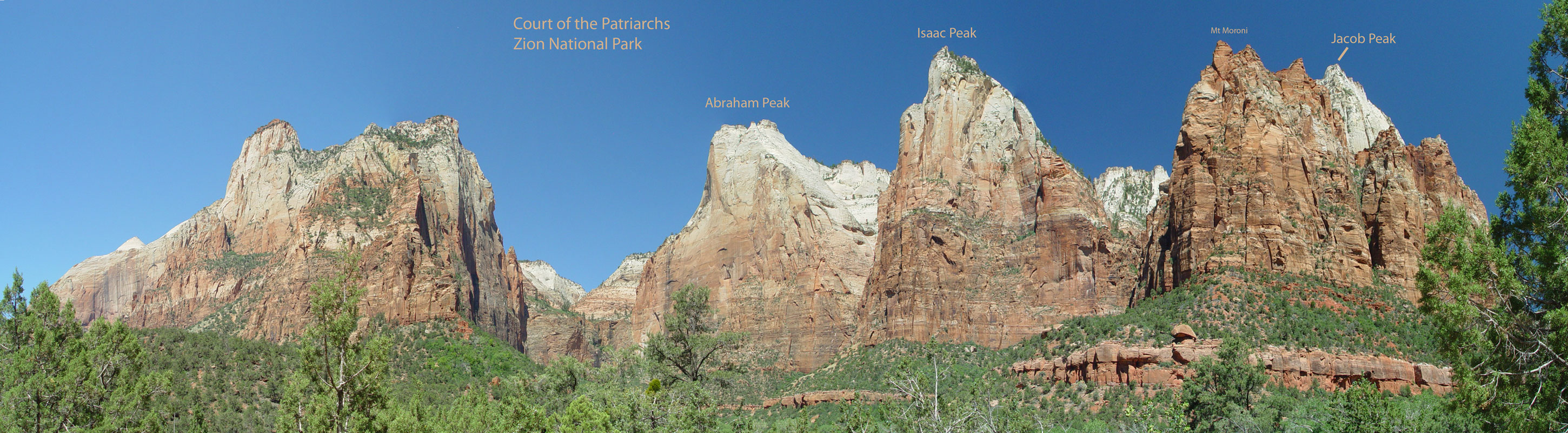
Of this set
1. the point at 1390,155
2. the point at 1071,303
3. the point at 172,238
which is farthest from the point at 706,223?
the point at 1390,155

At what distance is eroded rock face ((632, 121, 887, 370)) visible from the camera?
118250 mm

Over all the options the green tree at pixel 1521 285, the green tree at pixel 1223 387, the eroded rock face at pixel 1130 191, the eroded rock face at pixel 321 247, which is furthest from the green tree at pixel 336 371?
the eroded rock face at pixel 1130 191

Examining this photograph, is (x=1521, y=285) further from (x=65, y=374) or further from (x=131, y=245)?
(x=131, y=245)

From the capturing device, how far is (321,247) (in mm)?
105812

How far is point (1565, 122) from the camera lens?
2100 cm

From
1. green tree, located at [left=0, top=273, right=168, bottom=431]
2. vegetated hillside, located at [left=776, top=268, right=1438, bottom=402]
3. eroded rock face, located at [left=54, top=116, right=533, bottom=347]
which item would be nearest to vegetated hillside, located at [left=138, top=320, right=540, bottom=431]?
green tree, located at [left=0, top=273, right=168, bottom=431]

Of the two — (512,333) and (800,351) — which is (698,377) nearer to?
(800,351)

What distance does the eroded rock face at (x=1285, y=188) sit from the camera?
67.8m

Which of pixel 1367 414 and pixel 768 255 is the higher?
pixel 768 255

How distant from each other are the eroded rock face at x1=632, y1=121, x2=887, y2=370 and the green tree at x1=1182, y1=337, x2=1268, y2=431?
6280 cm

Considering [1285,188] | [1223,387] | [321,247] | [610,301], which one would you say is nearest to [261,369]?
[321,247]

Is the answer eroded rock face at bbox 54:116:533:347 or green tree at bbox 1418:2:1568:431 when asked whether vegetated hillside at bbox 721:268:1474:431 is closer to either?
green tree at bbox 1418:2:1568:431

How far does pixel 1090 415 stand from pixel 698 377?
2834 centimetres

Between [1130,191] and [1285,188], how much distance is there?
102 metres
